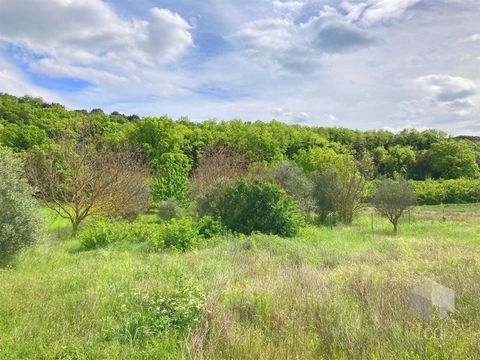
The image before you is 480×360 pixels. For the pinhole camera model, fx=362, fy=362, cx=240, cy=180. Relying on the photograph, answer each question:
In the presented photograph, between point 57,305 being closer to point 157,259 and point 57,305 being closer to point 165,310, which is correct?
point 165,310

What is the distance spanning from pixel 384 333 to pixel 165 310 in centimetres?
261

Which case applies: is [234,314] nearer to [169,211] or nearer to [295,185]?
[169,211]

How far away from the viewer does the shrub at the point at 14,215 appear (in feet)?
27.3

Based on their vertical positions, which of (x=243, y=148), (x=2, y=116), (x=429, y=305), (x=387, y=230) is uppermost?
(x=2, y=116)

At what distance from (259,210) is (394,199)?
7.63 metres

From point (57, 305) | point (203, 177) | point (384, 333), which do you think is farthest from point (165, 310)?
point (203, 177)

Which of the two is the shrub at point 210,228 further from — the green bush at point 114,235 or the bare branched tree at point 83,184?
the bare branched tree at point 83,184

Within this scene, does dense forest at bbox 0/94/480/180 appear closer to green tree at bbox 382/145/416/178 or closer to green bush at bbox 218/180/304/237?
green tree at bbox 382/145/416/178

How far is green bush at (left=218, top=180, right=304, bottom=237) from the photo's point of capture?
47.3 feet

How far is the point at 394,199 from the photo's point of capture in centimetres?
1800

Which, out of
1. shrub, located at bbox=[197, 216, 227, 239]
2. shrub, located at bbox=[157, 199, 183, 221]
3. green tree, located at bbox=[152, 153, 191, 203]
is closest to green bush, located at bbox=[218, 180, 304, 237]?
shrub, located at bbox=[197, 216, 227, 239]

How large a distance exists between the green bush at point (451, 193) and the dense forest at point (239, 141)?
650 cm

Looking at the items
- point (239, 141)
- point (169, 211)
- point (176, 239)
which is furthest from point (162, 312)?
point (239, 141)

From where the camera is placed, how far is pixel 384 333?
3887mm
